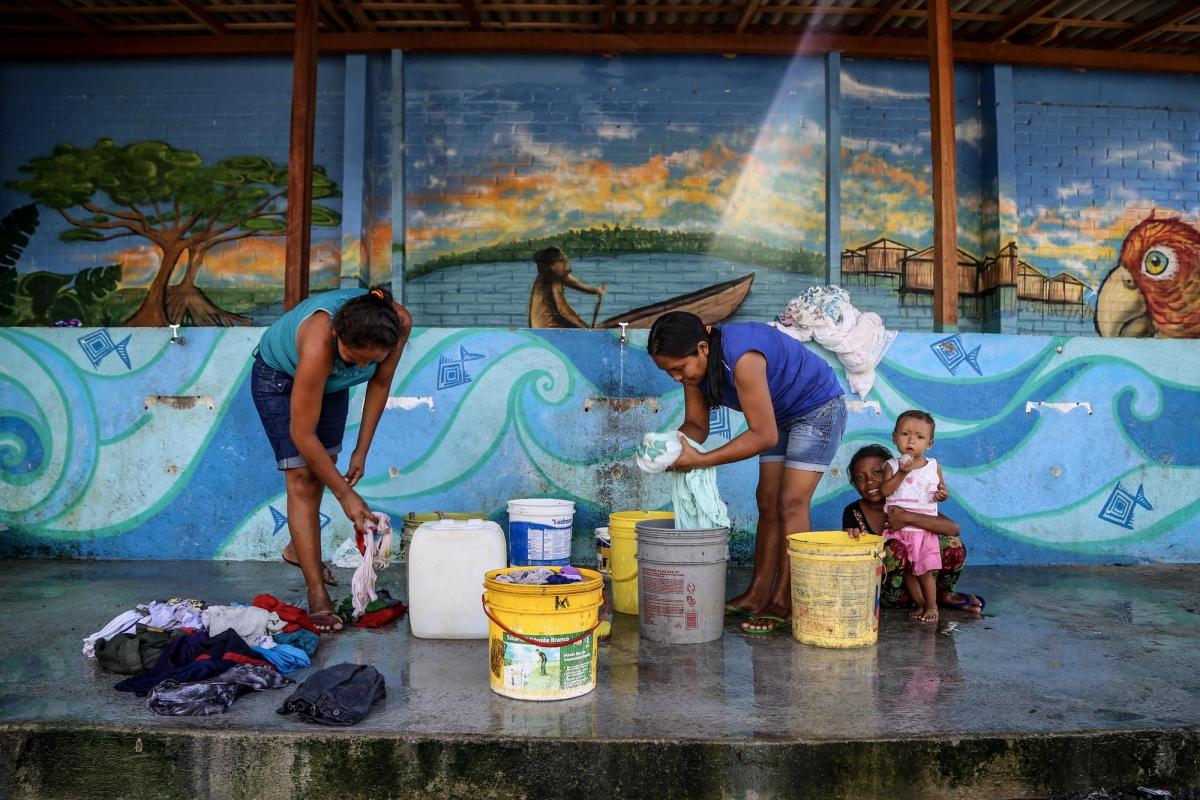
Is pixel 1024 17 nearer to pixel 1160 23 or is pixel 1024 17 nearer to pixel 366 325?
pixel 1160 23

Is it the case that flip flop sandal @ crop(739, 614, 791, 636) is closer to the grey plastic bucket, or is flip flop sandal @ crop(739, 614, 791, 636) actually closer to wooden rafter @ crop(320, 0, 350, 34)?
the grey plastic bucket

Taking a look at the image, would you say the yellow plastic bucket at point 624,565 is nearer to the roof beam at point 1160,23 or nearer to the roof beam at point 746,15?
the roof beam at point 746,15

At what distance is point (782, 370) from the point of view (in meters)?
4.04

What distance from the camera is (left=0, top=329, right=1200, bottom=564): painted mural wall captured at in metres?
5.84

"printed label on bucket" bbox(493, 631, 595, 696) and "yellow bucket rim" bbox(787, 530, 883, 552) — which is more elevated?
"yellow bucket rim" bbox(787, 530, 883, 552)

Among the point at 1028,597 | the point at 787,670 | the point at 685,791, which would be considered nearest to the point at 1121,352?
the point at 1028,597

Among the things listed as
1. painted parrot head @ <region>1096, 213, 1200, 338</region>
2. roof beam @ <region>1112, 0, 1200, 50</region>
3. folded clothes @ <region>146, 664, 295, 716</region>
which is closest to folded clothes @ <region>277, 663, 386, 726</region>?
folded clothes @ <region>146, 664, 295, 716</region>

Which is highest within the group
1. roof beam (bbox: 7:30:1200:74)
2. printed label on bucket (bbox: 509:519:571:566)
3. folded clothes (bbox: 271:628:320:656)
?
roof beam (bbox: 7:30:1200:74)

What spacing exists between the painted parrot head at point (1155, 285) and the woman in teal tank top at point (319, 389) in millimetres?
8292

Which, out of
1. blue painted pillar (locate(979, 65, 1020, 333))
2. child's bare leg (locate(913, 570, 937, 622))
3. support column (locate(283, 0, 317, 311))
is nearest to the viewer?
child's bare leg (locate(913, 570, 937, 622))

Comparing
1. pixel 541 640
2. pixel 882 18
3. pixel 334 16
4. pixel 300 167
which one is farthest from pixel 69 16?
pixel 541 640

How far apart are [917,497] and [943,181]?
2887 millimetres

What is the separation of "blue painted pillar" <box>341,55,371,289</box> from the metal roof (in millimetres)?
344

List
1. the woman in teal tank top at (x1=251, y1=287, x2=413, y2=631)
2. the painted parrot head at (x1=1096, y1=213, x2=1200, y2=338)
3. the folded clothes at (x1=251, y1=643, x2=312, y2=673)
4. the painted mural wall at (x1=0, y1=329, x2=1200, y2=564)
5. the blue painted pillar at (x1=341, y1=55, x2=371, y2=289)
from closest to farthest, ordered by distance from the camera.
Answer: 1. the folded clothes at (x1=251, y1=643, x2=312, y2=673)
2. the woman in teal tank top at (x1=251, y1=287, x2=413, y2=631)
3. the painted mural wall at (x1=0, y1=329, x2=1200, y2=564)
4. the blue painted pillar at (x1=341, y1=55, x2=371, y2=289)
5. the painted parrot head at (x1=1096, y1=213, x2=1200, y2=338)
